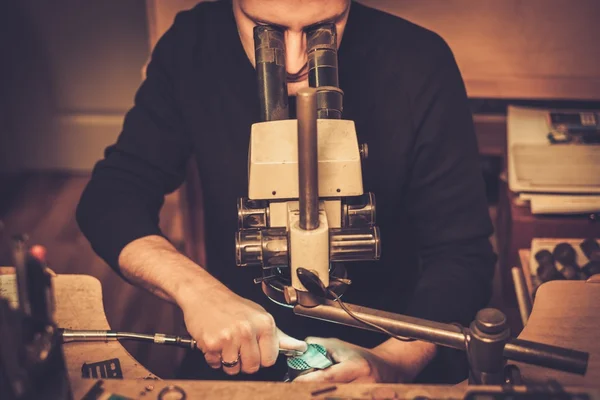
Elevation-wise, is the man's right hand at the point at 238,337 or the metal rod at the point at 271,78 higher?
the metal rod at the point at 271,78

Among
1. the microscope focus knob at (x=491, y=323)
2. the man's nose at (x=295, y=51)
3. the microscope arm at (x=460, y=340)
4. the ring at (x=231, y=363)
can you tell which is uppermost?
the man's nose at (x=295, y=51)

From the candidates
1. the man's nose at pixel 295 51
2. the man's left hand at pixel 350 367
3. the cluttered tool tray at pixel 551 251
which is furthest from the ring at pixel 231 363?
the cluttered tool tray at pixel 551 251

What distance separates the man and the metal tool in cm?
16

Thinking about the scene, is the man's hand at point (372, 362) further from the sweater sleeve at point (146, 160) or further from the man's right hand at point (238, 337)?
the sweater sleeve at point (146, 160)

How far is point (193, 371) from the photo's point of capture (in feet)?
5.24

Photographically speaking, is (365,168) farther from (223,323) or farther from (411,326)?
(411,326)

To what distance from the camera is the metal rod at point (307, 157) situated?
680mm

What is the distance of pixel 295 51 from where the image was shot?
3.81 ft

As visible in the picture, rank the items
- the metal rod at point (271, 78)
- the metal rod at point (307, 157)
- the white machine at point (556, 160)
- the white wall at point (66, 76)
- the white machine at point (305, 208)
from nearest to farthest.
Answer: the metal rod at point (307, 157) < the white machine at point (305, 208) < the metal rod at point (271, 78) < the white machine at point (556, 160) < the white wall at point (66, 76)

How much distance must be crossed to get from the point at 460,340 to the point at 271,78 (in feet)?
1.48

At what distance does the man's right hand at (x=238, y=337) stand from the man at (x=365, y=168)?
0.21 meters

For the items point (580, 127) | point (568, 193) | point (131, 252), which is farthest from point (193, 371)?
point (580, 127)

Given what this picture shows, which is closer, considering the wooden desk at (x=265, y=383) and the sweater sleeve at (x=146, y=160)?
the wooden desk at (x=265, y=383)

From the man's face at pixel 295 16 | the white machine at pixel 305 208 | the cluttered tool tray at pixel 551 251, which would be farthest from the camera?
the cluttered tool tray at pixel 551 251
